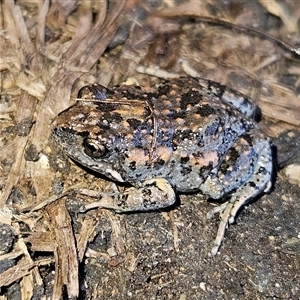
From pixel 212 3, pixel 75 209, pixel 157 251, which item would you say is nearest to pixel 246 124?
pixel 157 251

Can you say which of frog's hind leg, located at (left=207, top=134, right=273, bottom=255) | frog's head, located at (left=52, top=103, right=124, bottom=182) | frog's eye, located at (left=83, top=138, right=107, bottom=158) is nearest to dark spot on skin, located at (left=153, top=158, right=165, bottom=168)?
frog's head, located at (left=52, top=103, right=124, bottom=182)

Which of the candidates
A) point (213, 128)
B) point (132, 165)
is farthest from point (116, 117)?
point (213, 128)

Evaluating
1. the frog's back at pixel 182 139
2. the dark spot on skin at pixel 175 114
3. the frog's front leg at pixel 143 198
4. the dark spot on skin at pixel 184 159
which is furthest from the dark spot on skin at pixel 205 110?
the frog's front leg at pixel 143 198

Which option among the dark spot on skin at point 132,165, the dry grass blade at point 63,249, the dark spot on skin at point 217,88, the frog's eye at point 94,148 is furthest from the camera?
the dark spot on skin at point 217,88

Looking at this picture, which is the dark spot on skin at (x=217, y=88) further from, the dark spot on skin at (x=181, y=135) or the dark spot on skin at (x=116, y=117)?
the dark spot on skin at (x=116, y=117)

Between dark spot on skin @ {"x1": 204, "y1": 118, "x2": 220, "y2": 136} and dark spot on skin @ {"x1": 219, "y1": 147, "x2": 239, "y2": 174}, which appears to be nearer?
dark spot on skin @ {"x1": 204, "y1": 118, "x2": 220, "y2": 136}

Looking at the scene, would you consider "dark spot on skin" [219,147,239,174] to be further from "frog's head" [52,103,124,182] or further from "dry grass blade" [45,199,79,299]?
"dry grass blade" [45,199,79,299]

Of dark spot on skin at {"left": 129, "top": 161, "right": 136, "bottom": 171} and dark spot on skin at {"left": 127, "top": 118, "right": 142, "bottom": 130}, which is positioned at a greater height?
dark spot on skin at {"left": 127, "top": 118, "right": 142, "bottom": 130}
